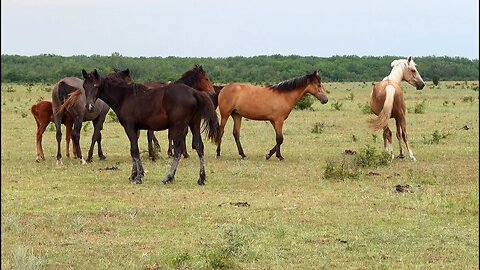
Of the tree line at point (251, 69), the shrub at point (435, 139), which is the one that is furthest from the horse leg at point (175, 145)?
the tree line at point (251, 69)

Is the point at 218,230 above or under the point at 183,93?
under

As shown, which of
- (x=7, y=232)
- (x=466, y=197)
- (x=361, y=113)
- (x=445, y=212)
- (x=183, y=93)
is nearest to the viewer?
(x=7, y=232)

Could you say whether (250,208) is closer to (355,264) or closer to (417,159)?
(355,264)

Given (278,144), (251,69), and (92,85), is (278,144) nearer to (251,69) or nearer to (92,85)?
(92,85)

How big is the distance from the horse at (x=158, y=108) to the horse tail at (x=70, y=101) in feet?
4.92

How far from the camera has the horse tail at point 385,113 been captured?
14383 millimetres

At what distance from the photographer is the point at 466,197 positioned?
10406mm

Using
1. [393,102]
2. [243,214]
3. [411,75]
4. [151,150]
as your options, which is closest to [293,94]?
[393,102]

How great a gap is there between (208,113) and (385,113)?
4153mm

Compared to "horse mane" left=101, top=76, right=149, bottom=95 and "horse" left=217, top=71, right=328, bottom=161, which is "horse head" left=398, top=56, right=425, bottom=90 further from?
"horse mane" left=101, top=76, right=149, bottom=95

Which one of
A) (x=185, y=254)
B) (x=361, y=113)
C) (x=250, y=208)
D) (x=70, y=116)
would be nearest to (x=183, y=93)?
(x=250, y=208)

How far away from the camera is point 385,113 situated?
14531 millimetres

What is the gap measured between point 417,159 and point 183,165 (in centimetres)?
471

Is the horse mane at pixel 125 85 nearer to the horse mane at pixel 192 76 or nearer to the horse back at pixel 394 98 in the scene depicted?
the horse mane at pixel 192 76
